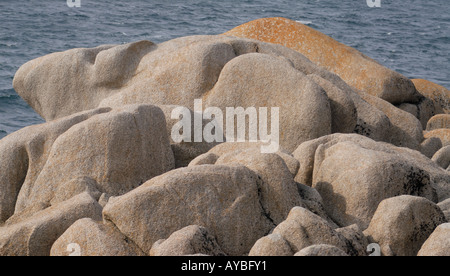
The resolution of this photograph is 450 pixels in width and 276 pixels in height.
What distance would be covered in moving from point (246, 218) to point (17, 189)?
433 centimetres

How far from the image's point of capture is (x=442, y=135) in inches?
640

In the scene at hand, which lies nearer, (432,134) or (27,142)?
(27,142)

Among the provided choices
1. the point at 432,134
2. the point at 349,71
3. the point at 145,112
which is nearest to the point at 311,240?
the point at 145,112

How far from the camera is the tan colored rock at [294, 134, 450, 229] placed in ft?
34.6

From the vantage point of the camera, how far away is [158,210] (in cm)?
920

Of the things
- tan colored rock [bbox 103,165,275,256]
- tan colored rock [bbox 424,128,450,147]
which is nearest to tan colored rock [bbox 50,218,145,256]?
tan colored rock [bbox 103,165,275,256]

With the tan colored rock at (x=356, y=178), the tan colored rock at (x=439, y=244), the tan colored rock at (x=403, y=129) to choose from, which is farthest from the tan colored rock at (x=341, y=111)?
the tan colored rock at (x=439, y=244)

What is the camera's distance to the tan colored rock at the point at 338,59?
18234mm

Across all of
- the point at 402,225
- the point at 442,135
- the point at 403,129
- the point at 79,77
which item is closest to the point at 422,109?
the point at 442,135

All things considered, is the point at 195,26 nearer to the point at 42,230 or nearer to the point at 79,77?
the point at 79,77

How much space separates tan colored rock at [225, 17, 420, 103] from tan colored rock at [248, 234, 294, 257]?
10389mm

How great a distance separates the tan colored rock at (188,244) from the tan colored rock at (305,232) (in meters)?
0.84

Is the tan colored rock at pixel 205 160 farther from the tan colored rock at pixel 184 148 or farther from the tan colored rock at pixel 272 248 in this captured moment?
the tan colored rock at pixel 272 248
